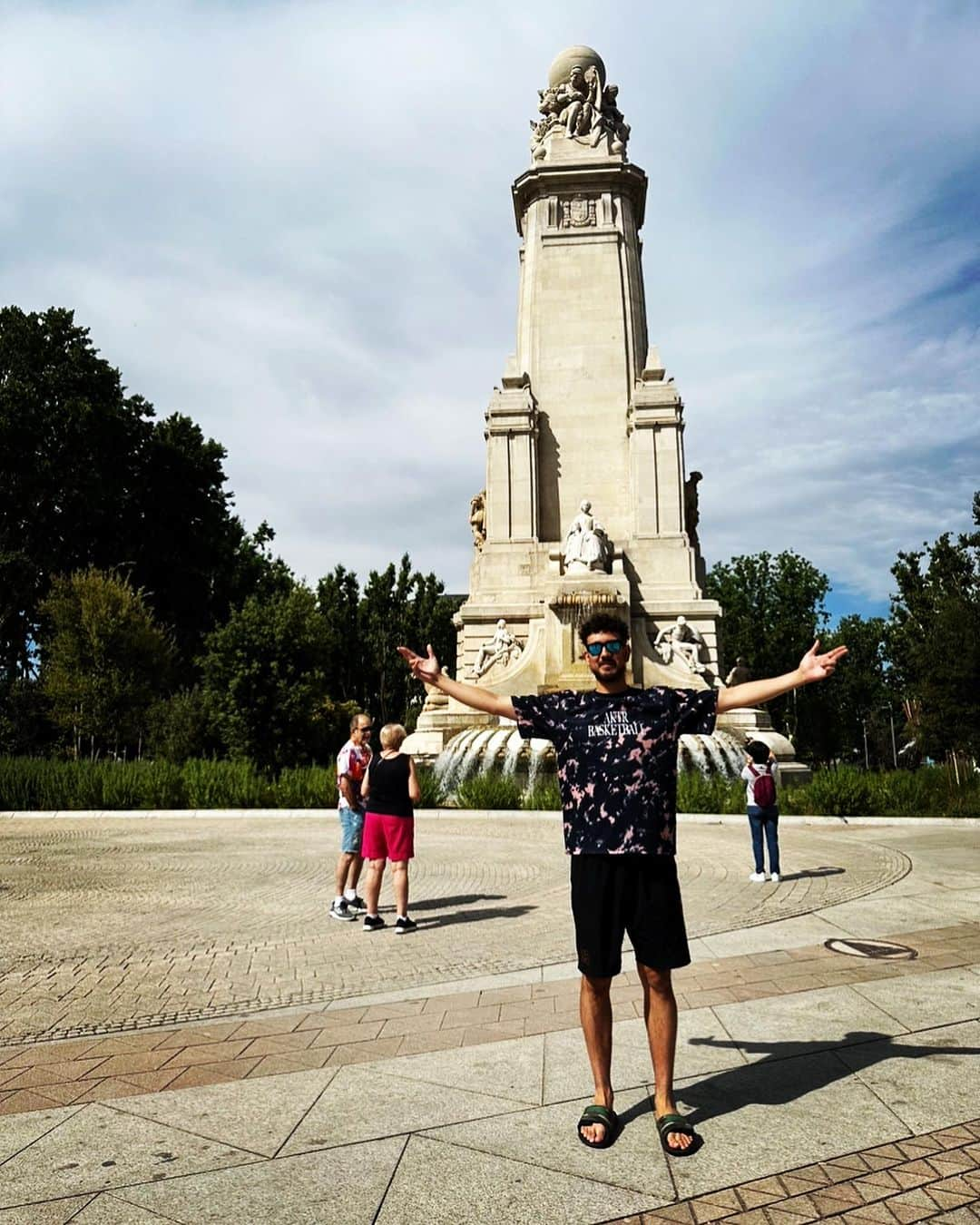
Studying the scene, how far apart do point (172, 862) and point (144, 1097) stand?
8444 mm

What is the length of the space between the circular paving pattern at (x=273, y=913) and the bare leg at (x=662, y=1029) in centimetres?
274

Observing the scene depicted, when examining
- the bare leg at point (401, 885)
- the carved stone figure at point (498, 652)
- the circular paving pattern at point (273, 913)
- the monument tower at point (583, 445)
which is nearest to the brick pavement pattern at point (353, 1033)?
the circular paving pattern at point (273, 913)

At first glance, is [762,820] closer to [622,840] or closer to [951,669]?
[622,840]

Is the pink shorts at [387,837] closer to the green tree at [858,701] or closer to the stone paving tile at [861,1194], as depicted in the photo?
the stone paving tile at [861,1194]

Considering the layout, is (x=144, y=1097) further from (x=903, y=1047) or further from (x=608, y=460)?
(x=608, y=460)

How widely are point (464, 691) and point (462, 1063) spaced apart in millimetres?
1810

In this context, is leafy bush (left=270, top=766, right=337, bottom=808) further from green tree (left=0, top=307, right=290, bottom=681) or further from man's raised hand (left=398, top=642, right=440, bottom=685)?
green tree (left=0, top=307, right=290, bottom=681)

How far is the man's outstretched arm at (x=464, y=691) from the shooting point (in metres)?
4.55

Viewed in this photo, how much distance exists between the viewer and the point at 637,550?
2934cm

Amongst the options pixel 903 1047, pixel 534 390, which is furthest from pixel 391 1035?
pixel 534 390

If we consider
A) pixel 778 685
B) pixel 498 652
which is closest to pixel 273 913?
pixel 778 685

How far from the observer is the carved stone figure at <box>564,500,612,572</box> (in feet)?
91.6

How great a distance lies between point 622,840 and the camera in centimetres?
411

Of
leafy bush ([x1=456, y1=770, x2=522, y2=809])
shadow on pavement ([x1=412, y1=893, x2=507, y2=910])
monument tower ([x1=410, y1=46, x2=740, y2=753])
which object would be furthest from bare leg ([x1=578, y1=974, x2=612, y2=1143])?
monument tower ([x1=410, y1=46, x2=740, y2=753])
